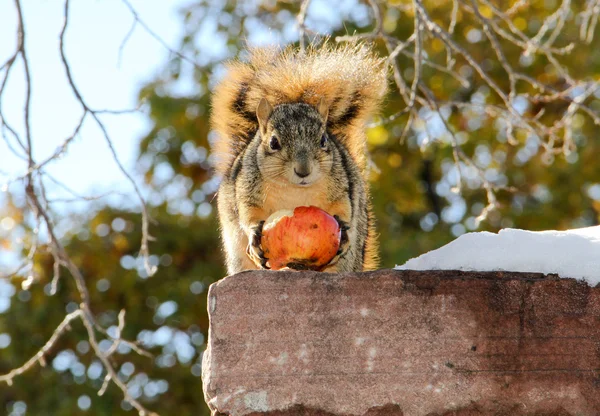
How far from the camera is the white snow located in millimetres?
2027

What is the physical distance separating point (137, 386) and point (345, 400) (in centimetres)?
417

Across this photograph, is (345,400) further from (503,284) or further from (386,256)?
(386,256)

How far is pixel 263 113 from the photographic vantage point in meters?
2.97

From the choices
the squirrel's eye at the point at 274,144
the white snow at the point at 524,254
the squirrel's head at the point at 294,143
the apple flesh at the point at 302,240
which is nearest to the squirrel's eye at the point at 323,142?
the squirrel's head at the point at 294,143

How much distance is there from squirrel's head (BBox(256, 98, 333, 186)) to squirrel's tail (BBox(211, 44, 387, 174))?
0.26ft

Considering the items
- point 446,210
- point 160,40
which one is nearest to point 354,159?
point 160,40

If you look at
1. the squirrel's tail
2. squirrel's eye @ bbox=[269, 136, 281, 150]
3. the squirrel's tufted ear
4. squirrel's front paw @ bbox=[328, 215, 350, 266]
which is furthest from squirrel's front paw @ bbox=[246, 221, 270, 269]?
the squirrel's tail

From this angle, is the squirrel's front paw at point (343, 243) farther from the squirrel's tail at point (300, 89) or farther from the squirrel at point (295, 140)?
the squirrel's tail at point (300, 89)

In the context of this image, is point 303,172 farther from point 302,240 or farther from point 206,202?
point 206,202

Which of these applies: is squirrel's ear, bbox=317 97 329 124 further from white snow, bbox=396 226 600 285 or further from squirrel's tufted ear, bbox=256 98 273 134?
white snow, bbox=396 226 600 285

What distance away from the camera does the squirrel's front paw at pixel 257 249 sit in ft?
7.80

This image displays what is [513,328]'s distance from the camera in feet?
6.34

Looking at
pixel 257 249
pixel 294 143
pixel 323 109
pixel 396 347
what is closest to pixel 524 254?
pixel 396 347

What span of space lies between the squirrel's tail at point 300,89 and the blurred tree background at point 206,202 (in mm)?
2096
